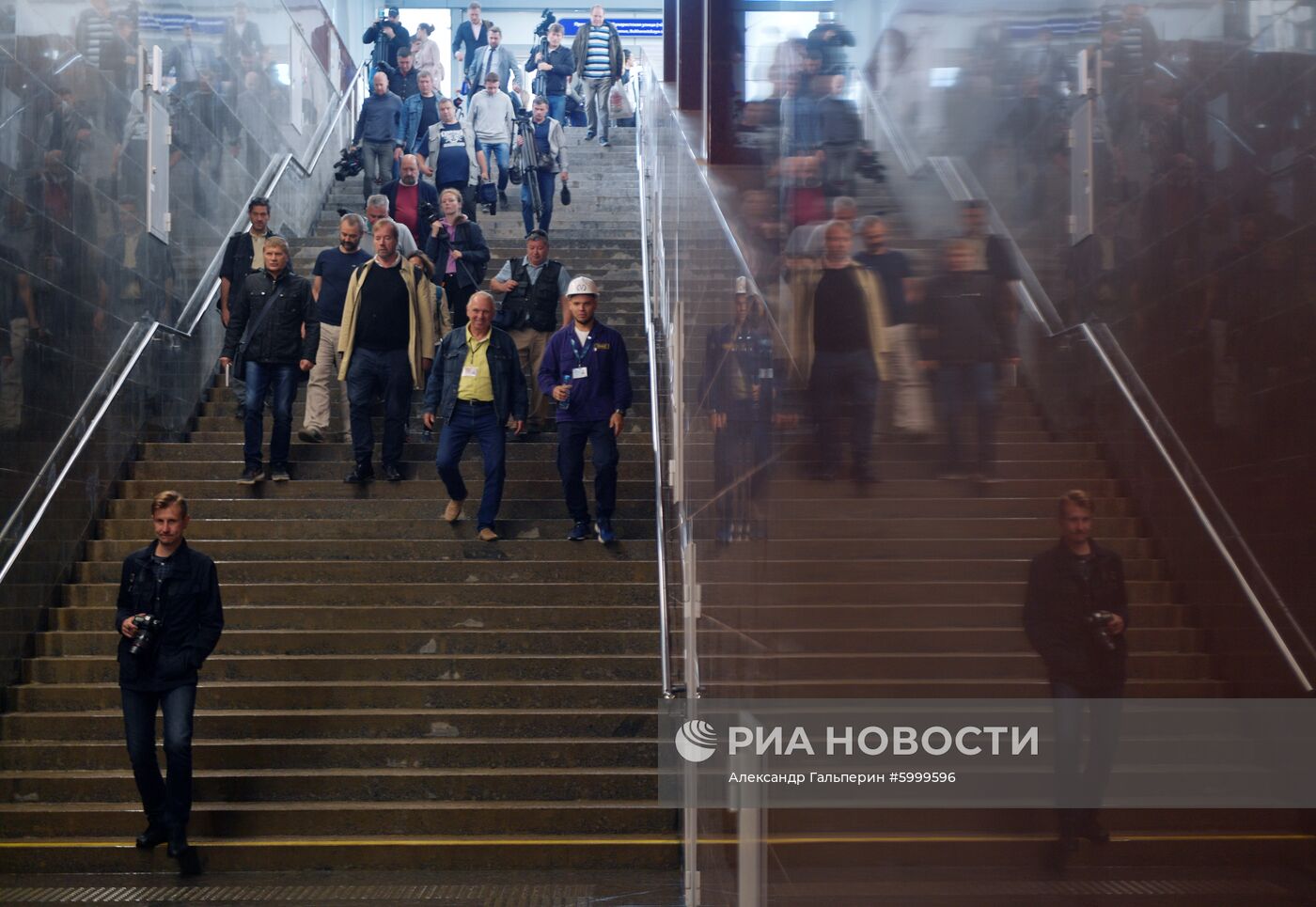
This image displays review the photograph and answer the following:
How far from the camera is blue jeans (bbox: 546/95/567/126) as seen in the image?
62.3ft

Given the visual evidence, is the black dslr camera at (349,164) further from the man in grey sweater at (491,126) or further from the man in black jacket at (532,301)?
the man in black jacket at (532,301)

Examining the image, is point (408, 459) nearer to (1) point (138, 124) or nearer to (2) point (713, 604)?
(1) point (138, 124)

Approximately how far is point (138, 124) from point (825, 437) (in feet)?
34.5

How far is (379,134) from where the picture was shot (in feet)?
51.6

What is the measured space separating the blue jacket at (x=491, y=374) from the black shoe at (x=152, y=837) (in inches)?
150

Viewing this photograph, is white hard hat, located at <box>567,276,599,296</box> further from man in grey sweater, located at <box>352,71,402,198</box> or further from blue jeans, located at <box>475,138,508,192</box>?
blue jeans, located at <box>475,138,508,192</box>

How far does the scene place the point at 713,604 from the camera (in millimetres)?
4883

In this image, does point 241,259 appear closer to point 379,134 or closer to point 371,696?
point 379,134

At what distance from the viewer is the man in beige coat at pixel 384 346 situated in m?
10.3

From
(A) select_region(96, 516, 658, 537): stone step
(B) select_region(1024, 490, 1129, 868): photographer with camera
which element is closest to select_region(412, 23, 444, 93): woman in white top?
(A) select_region(96, 516, 658, 537): stone step

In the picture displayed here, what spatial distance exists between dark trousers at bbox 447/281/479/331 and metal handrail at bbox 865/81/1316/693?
1121cm

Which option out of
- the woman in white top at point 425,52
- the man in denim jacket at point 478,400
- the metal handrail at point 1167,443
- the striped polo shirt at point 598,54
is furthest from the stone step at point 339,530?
the woman in white top at point 425,52

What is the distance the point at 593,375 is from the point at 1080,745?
8718mm

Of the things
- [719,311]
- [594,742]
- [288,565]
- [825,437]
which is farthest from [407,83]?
[825,437]
